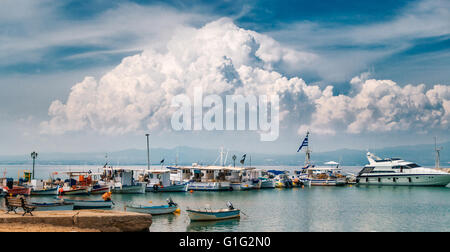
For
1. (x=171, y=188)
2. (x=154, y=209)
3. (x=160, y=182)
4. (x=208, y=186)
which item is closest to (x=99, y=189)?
(x=160, y=182)

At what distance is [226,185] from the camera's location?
74188mm

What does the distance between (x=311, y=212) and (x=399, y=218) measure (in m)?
8.74

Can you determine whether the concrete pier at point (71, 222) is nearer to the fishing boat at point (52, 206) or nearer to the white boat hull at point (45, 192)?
the fishing boat at point (52, 206)

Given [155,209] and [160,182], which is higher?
[160,182]

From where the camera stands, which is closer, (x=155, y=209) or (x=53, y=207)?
(x=53, y=207)

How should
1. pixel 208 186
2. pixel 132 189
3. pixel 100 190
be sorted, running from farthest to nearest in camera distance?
1. pixel 208 186
2. pixel 132 189
3. pixel 100 190

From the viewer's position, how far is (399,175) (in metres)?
90.8

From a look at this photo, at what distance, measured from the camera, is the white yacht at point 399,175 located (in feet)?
291

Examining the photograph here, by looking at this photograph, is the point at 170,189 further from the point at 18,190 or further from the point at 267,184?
the point at 18,190


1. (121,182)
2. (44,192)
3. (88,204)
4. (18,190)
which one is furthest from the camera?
(121,182)

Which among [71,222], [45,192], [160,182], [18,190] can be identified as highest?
[71,222]

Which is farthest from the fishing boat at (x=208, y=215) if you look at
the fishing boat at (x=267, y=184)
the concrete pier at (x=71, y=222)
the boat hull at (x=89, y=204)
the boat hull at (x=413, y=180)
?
the boat hull at (x=413, y=180)
